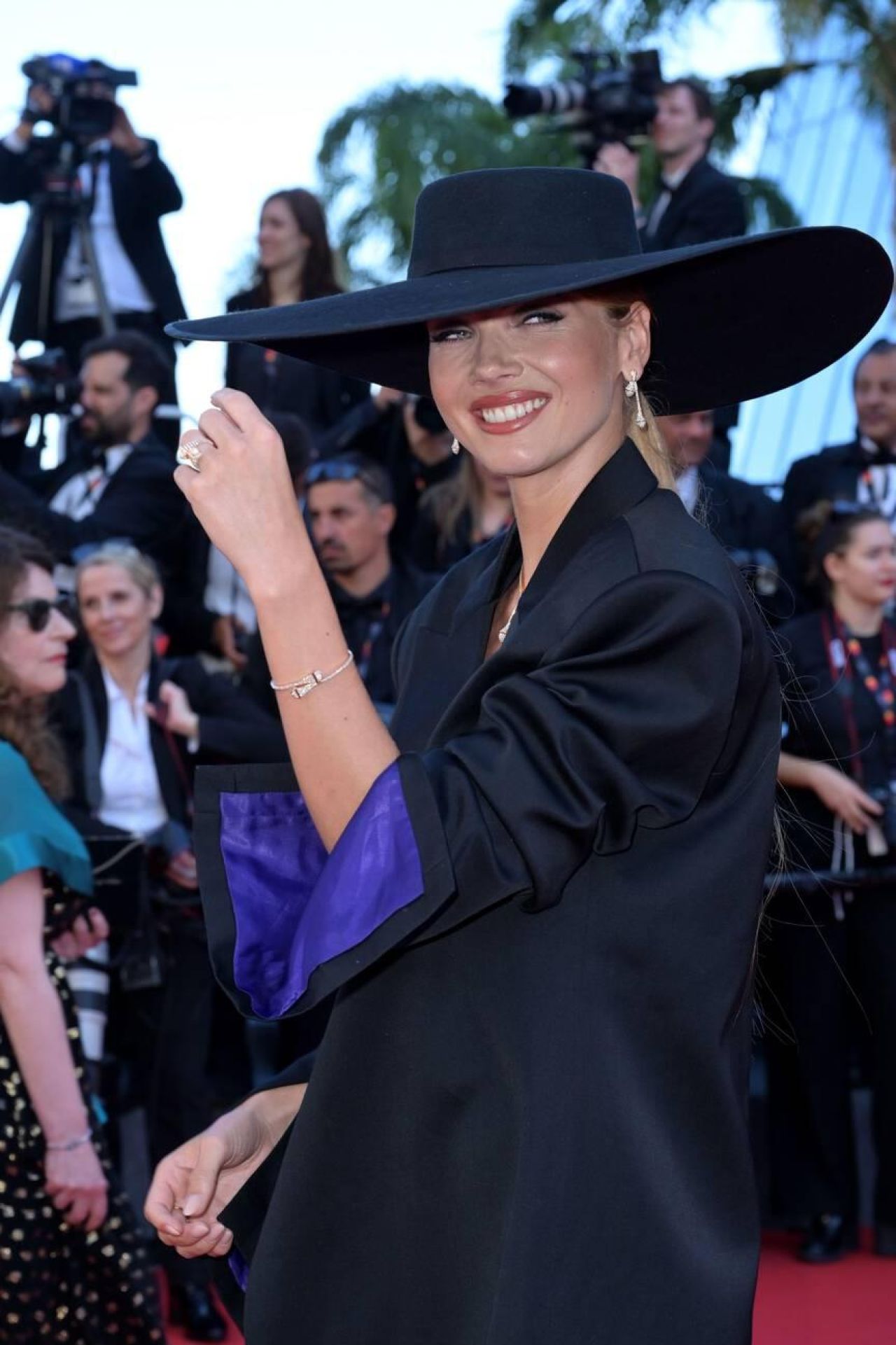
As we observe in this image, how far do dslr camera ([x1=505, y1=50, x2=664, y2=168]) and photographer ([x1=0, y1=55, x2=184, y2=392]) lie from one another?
1.37 meters

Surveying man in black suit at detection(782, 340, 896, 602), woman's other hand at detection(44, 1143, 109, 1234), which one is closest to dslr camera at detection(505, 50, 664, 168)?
man in black suit at detection(782, 340, 896, 602)

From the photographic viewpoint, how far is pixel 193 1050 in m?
4.86

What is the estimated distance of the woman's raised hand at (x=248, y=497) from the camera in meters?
1.73

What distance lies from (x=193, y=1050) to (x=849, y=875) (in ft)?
5.70

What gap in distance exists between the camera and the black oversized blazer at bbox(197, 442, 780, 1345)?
5.63ft

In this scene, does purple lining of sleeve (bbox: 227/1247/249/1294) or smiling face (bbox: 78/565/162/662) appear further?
smiling face (bbox: 78/565/162/662)

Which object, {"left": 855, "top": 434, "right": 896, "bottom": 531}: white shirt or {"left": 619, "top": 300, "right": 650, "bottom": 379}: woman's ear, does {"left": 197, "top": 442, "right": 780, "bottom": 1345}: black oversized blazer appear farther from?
{"left": 855, "top": 434, "right": 896, "bottom": 531}: white shirt

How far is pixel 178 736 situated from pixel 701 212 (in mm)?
2626

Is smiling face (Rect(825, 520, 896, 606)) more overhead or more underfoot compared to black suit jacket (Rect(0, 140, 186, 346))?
more underfoot

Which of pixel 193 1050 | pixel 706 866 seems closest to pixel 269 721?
pixel 193 1050

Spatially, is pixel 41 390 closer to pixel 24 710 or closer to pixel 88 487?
pixel 88 487

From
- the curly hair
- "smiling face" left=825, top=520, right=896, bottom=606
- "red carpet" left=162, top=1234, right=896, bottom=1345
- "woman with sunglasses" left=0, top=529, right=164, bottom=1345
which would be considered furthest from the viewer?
"smiling face" left=825, top=520, right=896, bottom=606

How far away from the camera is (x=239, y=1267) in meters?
2.12

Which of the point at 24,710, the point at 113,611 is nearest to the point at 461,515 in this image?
the point at 113,611
